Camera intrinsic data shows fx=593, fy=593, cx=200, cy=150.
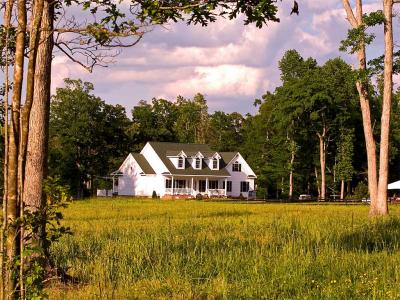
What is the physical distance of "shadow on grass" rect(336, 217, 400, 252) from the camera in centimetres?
1279

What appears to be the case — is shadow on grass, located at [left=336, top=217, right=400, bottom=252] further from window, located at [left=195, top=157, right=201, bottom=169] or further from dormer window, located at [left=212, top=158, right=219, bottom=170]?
dormer window, located at [left=212, top=158, right=219, bottom=170]

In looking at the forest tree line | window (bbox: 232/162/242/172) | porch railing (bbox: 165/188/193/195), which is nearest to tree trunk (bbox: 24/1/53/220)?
the forest tree line

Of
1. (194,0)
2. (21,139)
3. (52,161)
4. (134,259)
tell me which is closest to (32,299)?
(21,139)

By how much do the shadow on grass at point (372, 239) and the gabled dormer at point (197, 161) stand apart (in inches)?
2275

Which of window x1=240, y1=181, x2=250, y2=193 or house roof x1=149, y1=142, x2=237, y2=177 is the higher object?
house roof x1=149, y1=142, x2=237, y2=177

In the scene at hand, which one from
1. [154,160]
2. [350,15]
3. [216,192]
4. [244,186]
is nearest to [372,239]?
[350,15]

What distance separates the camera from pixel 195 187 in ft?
250

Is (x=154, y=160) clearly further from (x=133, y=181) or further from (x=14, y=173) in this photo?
(x=14, y=173)

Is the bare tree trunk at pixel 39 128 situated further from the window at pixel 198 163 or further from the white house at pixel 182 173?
the window at pixel 198 163

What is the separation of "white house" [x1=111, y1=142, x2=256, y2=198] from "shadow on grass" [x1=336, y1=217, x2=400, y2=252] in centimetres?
5565

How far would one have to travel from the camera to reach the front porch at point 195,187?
73.1 metres

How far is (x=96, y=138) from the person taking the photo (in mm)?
76125

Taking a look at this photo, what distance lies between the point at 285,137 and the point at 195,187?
1315 cm

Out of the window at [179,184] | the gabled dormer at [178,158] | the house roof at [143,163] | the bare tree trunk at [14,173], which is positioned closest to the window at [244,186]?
the window at [179,184]
